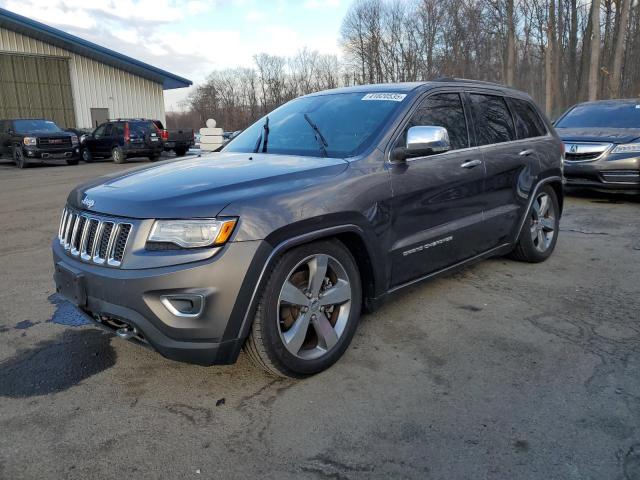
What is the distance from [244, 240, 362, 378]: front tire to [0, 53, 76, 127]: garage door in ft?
96.0

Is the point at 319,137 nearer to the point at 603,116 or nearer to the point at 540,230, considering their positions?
the point at 540,230

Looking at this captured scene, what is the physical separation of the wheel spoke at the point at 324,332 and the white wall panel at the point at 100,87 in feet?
96.9

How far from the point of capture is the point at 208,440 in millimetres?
2588

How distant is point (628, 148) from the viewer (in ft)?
29.1

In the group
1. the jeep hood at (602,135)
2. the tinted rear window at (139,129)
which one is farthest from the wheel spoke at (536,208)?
the tinted rear window at (139,129)

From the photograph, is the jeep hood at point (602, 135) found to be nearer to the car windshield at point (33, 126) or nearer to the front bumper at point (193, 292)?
the front bumper at point (193, 292)

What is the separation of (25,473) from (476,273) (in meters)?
4.11

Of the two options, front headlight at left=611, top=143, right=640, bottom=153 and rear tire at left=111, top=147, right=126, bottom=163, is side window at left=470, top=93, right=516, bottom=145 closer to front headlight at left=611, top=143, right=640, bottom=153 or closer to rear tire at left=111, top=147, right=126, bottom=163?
front headlight at left=611, top=143, right=640, bottom=153

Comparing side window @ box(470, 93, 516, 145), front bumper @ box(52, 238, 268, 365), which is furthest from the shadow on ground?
side window @ box(470, 93, 516, 145)

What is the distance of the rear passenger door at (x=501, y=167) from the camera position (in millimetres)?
4500

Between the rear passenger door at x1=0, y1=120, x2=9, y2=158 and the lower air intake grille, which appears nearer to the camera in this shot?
the lower air intake grille

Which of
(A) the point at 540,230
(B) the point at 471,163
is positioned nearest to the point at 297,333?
(B) the point at 471,163

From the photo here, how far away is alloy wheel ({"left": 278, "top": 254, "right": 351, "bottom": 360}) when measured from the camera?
3021mm

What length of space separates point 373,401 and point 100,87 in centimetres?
3084
